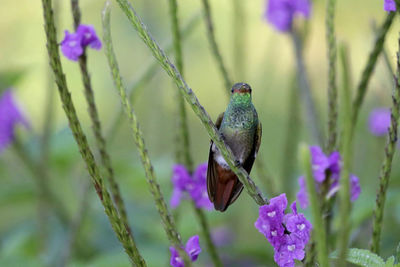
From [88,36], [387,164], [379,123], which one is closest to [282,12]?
[379,123]

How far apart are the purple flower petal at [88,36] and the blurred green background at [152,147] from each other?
28 cm

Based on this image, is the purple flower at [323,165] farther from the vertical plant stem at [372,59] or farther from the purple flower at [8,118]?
the purple flower at [8,118]

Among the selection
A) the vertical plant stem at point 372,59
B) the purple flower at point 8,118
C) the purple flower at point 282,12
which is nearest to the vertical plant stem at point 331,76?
the vertical plant stem at point 372,59

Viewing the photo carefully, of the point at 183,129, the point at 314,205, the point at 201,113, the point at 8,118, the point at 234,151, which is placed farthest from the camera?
the point at 8,118

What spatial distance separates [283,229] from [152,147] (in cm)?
224

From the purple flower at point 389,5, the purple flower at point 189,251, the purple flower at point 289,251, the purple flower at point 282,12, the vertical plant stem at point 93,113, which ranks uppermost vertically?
the purple flower at point 282,12

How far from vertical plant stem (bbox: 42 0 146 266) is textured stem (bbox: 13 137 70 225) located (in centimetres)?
88

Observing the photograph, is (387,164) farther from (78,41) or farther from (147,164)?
(78,41)

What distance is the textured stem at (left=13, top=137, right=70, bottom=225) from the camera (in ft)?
5.23

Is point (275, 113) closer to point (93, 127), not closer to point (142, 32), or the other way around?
point (93, 127)

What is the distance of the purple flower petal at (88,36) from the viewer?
0.89 m

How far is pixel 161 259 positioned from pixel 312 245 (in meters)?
0.94

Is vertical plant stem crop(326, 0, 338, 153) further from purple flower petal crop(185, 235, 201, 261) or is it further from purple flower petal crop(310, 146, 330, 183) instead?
purple flower petal crop(185, 235, 201, 261)

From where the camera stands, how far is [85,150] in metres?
0.71
